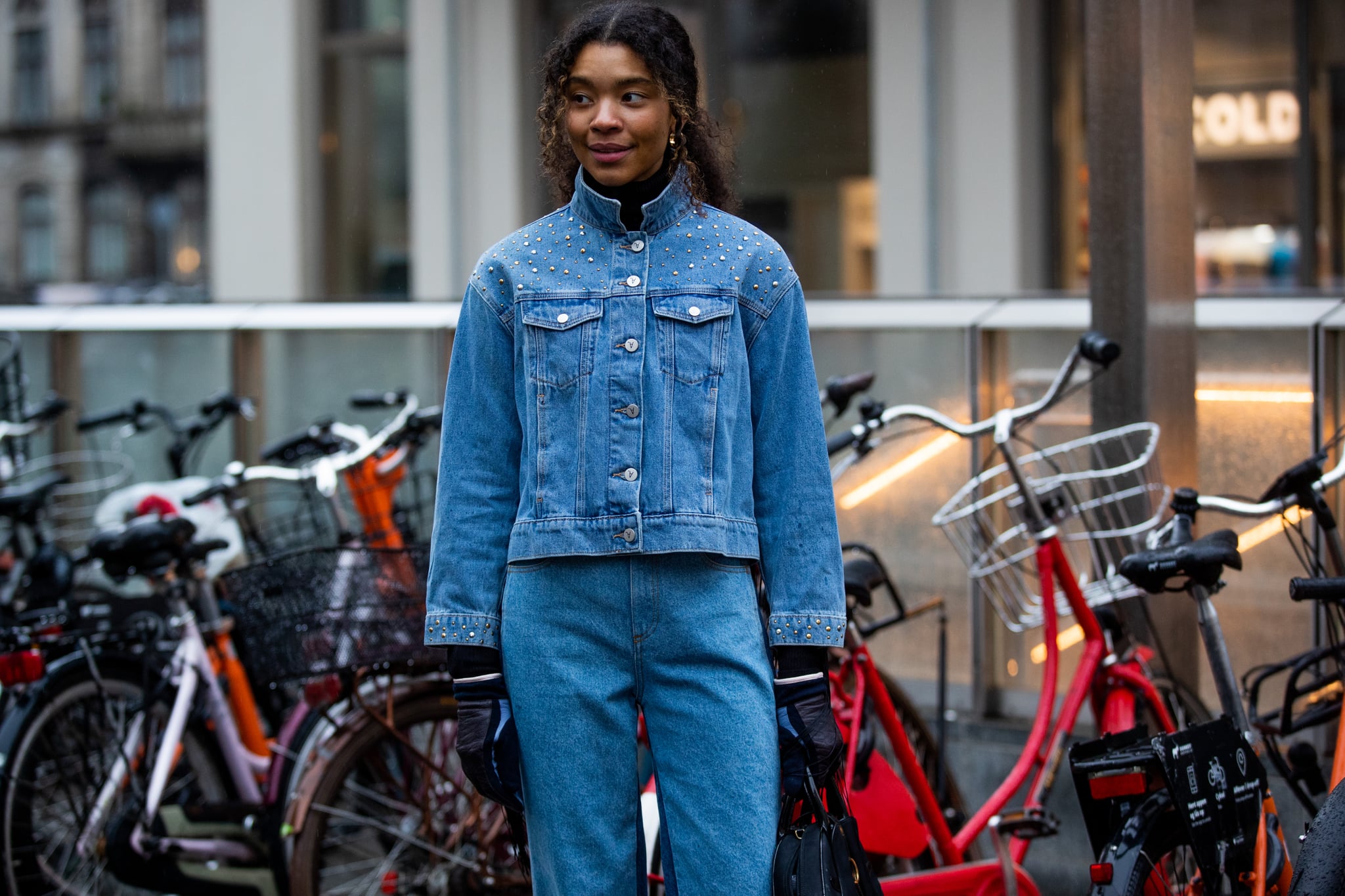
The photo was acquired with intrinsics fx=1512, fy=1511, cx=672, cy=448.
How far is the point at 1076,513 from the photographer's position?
3.65 meters

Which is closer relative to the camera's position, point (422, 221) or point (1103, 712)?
point (1103, 712)

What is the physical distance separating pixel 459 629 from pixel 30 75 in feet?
27.0

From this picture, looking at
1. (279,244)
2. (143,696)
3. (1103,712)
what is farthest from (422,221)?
(1103,712)

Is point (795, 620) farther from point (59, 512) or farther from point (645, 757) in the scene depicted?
point (59, 512)

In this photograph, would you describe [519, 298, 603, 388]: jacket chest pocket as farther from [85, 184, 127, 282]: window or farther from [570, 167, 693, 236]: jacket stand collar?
[85, 184, 127, 282]: window

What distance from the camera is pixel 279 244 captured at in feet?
27.8

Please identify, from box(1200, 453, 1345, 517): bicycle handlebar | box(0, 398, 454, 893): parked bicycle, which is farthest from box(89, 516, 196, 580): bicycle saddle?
box(1200, 453, 1345, 517): bicycle handlebar

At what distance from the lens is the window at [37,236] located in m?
9.29

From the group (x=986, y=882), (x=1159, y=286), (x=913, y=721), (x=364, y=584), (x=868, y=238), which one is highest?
(x=868, y=238)

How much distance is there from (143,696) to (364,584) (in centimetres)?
73

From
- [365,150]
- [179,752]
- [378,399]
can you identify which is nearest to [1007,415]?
[378,399]

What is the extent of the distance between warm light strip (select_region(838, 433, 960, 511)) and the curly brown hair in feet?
7.79

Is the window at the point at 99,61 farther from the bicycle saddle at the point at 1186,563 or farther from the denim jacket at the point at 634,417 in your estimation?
the bicycle saddle at the point at 1186,563

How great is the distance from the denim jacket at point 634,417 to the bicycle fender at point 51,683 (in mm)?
1864
